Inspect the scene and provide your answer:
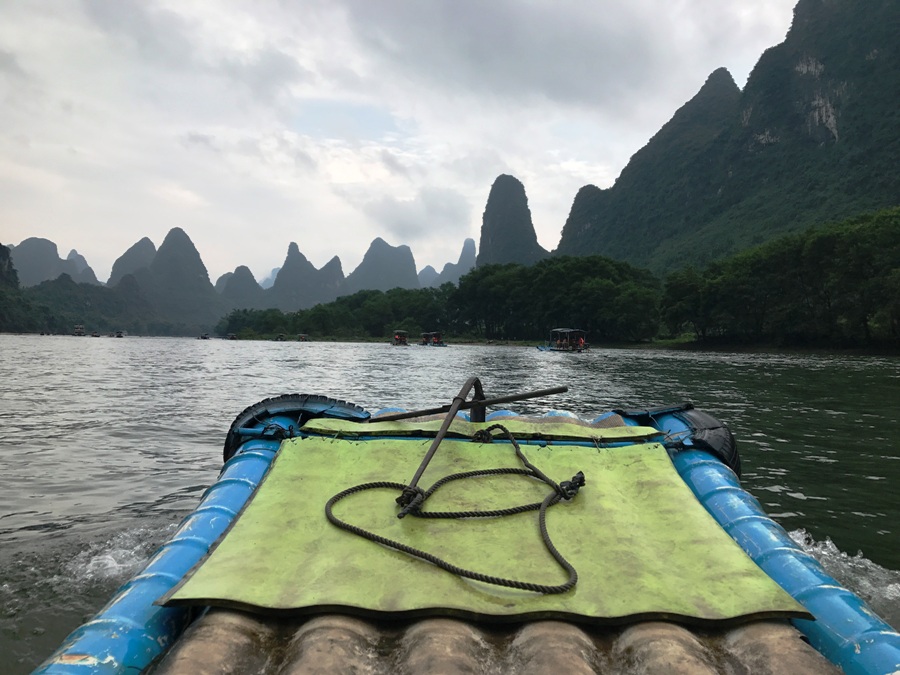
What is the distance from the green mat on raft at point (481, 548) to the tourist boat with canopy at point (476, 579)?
0.04 ft

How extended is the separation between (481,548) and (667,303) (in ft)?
212

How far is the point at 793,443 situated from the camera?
32.4 feet

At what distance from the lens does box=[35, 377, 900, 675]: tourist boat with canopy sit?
2217 mm

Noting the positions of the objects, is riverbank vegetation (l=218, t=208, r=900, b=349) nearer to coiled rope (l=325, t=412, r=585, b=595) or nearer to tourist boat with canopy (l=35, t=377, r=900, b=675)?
tourist boat with canopy (l=35, t=377, r=900, b=675)

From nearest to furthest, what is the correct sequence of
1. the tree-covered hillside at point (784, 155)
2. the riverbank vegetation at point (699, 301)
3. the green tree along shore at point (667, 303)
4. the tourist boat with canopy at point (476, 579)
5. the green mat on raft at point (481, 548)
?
1. the tourist boat with canopy at point (476, 579)
2. the green mat on raft at point (481, 548)
3. the riverbank vegetation at point (699, 301)
4. the green tree along shore at point (667, 303)
5. the tree-covered hillside at point (784, 155)

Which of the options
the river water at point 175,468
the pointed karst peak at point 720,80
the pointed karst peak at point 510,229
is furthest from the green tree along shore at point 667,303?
the pointed karst peak at point 720,80

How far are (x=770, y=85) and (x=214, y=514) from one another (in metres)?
153

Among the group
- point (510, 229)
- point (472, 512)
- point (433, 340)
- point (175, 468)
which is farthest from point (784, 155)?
point (472, 512)

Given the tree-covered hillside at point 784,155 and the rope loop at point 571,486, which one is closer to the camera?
the rope loop at point 571,486

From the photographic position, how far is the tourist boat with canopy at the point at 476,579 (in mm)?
2217

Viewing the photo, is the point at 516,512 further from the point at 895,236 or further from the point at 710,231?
the point at 710,231

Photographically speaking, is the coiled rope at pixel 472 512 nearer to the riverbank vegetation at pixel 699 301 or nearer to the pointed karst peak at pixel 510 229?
the riverbank vegetation at pixel 699 301

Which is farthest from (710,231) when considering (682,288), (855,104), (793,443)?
(793,443)

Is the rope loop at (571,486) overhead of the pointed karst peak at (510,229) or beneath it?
beneath
